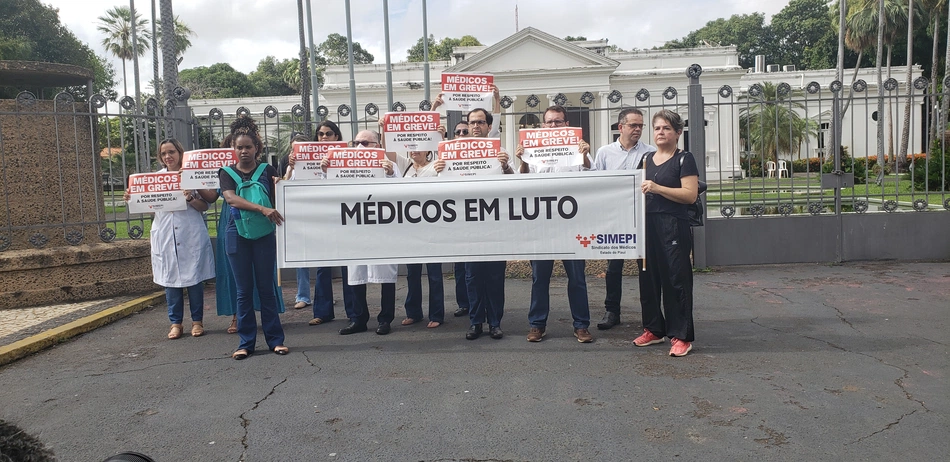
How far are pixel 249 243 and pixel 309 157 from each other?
92 centimetres

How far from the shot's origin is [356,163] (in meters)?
6.13

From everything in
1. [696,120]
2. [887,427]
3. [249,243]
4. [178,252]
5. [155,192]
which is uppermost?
[696,120]

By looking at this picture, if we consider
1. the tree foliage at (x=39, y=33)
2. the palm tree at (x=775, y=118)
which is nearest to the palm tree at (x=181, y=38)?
the tree foliage at (x=39, y=33)

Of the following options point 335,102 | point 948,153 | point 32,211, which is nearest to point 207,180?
point 32,211

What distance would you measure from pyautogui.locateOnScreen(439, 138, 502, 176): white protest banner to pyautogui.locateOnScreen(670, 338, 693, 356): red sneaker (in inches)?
72.9

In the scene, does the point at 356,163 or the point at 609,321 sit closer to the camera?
the point at 356,163

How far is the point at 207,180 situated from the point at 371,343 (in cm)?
192

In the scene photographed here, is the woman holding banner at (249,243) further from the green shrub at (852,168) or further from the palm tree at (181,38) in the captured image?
the palm tree at (181,38)

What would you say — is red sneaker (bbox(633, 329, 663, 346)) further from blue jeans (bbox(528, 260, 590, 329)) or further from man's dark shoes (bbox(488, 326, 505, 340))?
man's dark shoes (bbox(488, 326, 505, 340))

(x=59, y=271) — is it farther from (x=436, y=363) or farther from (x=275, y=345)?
(x=436, y=363)

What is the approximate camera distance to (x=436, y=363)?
5.49 m

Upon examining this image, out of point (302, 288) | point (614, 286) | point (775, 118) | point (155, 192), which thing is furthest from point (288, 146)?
point (775, 118)

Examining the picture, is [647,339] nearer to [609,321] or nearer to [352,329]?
[609,321]

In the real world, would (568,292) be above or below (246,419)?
above
